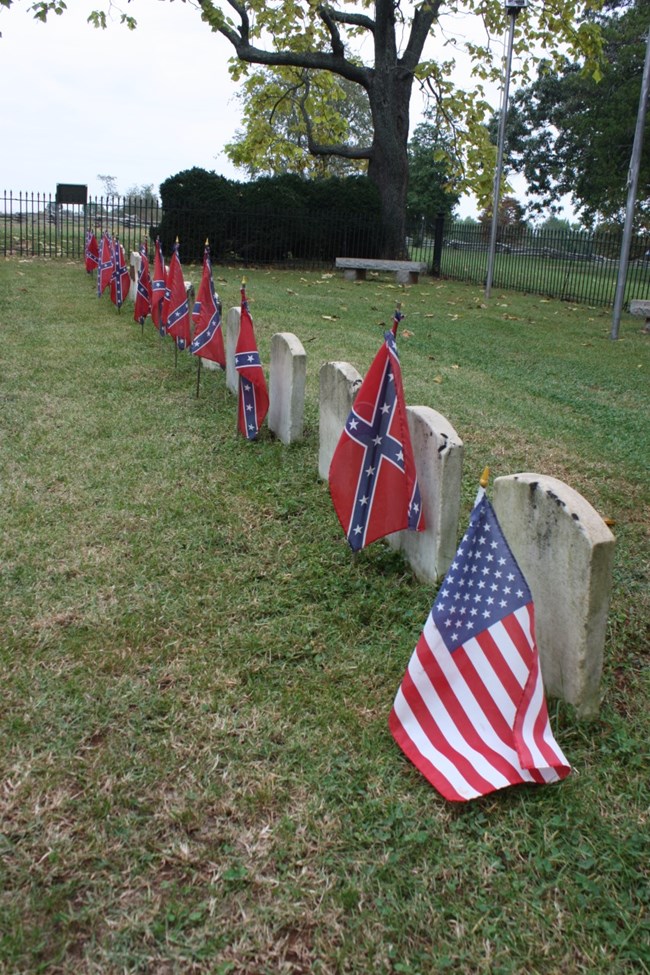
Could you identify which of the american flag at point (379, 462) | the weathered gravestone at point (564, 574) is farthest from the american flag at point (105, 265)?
the weathered gravestone at point (564, 574)

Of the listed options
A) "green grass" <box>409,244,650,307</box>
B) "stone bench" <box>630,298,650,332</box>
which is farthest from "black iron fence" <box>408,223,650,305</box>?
"stone bench" <box>630,298,650,332</box>

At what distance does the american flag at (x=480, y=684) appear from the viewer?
2686 mm

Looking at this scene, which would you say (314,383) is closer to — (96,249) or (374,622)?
(374,622)

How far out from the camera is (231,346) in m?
7.32

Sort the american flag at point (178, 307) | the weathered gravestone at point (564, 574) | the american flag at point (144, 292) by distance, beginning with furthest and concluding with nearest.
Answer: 1. the american flag at point (144, 292)
2. the american flag at point (178, 307)
3. the weathered gravestone at point (564, 574)

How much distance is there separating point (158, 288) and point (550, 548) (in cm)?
771

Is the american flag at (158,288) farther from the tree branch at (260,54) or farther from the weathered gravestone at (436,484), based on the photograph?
the tree branch at (260,54)

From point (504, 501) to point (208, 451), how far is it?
3.08m

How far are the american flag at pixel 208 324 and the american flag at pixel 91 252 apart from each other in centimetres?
1009

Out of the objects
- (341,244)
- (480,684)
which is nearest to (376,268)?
(341,244)

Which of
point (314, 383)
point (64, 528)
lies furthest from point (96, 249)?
point (64, 528)

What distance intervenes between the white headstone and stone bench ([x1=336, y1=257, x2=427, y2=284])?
1172 centimetres

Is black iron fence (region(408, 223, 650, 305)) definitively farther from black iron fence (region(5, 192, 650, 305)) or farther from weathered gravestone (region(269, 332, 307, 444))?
weathered gravestone (region(269, 332, 307, 444))

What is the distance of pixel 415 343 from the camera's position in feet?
36.2
